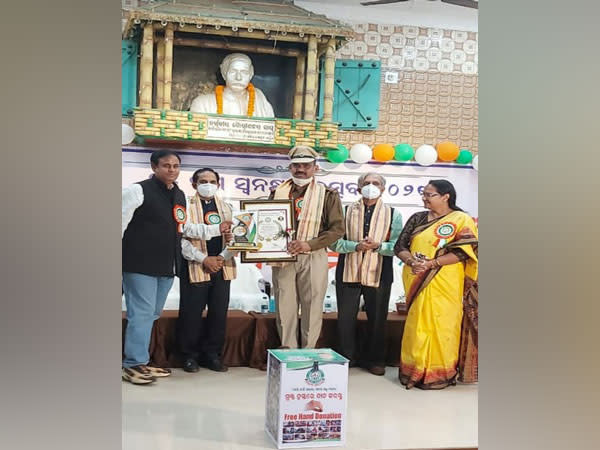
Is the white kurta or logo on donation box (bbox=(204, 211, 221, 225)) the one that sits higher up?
the white kurta

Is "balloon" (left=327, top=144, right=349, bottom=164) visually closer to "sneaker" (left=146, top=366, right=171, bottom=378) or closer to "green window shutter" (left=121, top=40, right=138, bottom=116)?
"green window shutter" (left=121, top=40, right=138, bottom=116)

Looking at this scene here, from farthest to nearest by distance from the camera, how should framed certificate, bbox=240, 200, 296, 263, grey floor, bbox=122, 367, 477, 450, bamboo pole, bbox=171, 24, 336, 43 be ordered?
1. bamboo pole, bbox=171, 24, 336, 43
2. framed certificate, bbox=240, 200, 296, 263
3. grey floor, bbox=122, 367, 477, 450

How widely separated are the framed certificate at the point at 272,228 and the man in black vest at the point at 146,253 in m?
0.52

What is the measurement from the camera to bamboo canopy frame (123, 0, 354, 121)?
16.2ft

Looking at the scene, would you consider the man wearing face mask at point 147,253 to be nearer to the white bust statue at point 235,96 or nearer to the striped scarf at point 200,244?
the striped scarf at point 200,244

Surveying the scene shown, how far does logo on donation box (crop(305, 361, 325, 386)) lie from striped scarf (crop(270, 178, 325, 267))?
151 centimetres

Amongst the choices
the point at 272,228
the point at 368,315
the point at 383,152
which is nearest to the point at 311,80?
the point at 383,152

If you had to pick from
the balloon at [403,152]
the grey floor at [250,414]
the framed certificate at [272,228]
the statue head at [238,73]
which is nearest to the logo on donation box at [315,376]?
the grey floor at [250,414]

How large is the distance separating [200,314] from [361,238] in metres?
1.25

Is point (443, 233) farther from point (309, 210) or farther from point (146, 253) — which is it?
point (146, 253)

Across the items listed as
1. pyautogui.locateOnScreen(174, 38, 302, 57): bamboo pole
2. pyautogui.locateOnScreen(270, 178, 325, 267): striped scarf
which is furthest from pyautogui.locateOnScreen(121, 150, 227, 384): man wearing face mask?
pyautogui.locateOnScreen(174, 38, 302, 57): bamboo pole

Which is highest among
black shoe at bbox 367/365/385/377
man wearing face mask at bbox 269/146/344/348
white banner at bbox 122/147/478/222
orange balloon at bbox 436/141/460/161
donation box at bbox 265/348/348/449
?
orange balloon at bbox 436/141/460/161
